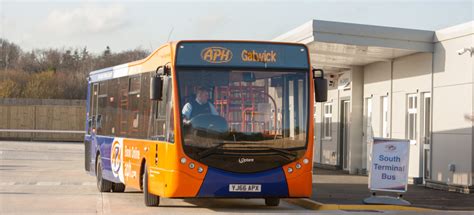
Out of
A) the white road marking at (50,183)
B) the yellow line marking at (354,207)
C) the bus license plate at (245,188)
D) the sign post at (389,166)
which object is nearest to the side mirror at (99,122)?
the white road marking at (50,183)

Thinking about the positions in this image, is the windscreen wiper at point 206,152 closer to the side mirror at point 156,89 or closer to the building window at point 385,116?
the side mirror at point 156,89

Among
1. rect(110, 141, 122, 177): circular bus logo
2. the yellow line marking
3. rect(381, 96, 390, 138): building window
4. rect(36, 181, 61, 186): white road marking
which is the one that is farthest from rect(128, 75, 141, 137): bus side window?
rect(381, 96, 390, 138): building window

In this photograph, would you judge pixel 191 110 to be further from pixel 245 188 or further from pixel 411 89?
pixel 411 89

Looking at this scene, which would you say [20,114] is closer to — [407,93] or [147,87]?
[407,93]

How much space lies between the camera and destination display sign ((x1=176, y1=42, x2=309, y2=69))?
1417 cm

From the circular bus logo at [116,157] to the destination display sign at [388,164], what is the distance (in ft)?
16.5

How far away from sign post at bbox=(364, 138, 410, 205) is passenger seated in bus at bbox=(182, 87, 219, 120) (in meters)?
4.40

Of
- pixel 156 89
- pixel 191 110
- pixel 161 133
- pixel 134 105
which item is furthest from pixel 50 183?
pixel 191 110

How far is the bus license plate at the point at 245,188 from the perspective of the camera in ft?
45.4

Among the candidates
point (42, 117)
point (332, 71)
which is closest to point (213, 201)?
point (332, 71)

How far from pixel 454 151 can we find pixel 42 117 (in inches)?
1834

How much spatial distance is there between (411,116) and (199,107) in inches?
409

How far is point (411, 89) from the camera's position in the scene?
22656 millimetres

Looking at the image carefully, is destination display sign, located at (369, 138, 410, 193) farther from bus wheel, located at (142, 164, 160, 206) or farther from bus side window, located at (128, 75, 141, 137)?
bus side window, located at (128, 75, 141, 137)
